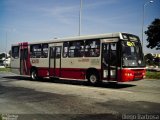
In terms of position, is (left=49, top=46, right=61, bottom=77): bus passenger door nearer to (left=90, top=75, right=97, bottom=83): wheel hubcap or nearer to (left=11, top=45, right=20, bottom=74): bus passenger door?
(left=90, top=75, right=97, bottom=83): wheel hubcap

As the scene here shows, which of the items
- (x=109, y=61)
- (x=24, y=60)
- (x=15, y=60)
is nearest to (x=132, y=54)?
(x=109, y=61)

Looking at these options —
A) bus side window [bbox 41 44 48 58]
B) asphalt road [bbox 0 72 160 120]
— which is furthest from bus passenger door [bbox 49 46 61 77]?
asphalt road [bbox 0 72 160 120]

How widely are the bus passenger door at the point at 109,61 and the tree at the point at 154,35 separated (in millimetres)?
41675

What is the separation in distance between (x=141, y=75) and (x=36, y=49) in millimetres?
9424

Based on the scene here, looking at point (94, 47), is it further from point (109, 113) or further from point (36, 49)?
point (109, 113)

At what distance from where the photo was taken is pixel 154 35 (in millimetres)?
55625

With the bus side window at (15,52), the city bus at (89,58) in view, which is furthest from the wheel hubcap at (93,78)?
the bus side window at (15,52)

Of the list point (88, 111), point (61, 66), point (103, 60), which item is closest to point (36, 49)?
point (61, 66)

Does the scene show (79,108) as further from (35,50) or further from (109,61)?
(35,50)

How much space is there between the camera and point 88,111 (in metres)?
8.68

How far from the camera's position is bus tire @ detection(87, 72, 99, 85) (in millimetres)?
16516

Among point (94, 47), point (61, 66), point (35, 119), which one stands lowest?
point (35, 119)

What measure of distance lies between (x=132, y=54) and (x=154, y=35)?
139ft

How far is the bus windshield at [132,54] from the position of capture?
14.9m
